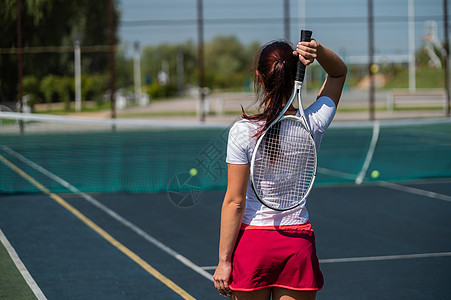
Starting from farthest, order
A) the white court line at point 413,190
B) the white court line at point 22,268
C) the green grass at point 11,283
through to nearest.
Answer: the white court line at point 413,190 → the white court line at point 22,268 → the green grass at point 11,283

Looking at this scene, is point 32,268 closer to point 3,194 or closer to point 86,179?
point 3,194

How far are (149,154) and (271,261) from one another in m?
14.3

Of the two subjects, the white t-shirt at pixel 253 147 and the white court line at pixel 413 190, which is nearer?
the white t-shirt at pixel 253 147

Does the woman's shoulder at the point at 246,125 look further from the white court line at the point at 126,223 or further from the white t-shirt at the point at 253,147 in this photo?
the white court line at the point at 126,223

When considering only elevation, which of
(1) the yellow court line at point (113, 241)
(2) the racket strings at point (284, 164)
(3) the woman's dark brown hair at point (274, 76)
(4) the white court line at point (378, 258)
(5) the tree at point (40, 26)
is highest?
(5) the tree at point (40, 26)

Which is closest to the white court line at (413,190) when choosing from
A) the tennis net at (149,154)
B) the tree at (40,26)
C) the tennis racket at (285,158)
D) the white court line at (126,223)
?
the tennis net at (149,154)

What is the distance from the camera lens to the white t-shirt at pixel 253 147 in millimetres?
2811

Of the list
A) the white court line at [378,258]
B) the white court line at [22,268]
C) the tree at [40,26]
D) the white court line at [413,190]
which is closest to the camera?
the white court line at [22,268]

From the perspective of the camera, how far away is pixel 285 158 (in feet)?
9.52

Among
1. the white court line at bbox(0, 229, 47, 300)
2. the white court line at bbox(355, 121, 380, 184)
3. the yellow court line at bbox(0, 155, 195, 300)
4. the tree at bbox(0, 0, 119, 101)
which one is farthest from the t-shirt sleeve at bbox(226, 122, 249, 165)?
the tree at bbox(0, 0, 119, 101)

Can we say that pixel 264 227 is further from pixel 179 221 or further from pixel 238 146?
pixel 179 221

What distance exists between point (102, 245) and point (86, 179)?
552cm

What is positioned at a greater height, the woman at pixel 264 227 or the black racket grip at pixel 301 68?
the black racket grip at pixel 301 68

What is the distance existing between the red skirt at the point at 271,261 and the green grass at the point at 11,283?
3.01m
